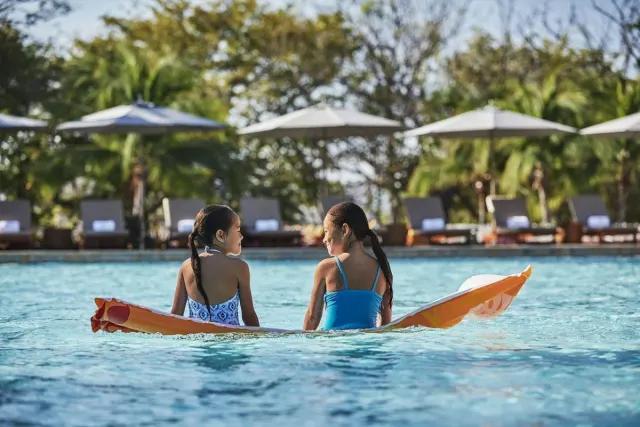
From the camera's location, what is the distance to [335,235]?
701 centimetres

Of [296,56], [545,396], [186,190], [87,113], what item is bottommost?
[545,396]

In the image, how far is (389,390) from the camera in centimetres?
609

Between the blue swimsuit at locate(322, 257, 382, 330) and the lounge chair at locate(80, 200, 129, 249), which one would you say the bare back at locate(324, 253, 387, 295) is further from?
the lounge chair at locate(80, 200, 129, 249)

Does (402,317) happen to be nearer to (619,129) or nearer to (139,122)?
(139,122)

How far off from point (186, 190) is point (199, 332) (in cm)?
1534

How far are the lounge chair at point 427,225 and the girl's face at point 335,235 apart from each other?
42.6 feet

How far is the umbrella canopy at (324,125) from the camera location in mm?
20422

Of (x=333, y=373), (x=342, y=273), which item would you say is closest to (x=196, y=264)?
(x=342, y=273)

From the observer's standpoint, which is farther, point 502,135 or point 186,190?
point 186,190

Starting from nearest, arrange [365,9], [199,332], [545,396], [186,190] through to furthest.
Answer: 1. [545,396]
2. [199,332]
3. [186,190]
4. [365,9]

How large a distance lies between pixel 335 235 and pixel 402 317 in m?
0.99

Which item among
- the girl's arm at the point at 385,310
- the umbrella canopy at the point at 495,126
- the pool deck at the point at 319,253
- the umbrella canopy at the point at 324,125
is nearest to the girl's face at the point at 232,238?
the girl's arm at the point at 385,310

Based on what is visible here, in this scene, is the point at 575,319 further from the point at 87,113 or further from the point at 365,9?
the point at 365,9

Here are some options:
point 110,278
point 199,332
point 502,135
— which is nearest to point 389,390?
point 199,332
